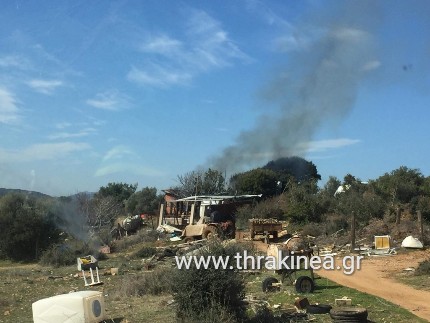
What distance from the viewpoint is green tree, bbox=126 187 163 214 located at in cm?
5906

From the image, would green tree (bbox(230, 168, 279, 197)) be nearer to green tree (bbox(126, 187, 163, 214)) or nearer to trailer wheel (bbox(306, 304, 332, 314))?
green tree (bbox(126, 187, 163, 214))

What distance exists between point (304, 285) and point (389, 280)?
442 centimetres

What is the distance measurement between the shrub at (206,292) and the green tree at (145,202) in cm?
4744

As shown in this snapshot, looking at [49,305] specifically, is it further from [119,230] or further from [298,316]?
[119,230]

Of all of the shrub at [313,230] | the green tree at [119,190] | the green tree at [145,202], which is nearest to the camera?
the shrub at [313,230]

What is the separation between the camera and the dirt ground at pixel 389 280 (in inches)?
516

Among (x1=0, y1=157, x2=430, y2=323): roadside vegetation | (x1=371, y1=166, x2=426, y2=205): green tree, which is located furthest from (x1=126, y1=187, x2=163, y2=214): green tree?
(x1=371, y1=166, x2=426, y2=205): green tree

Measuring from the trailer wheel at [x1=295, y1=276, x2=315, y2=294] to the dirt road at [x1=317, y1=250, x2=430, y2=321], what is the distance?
179 centimetres

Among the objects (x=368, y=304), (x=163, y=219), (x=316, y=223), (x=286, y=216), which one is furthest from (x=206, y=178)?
(x=368, y=304)

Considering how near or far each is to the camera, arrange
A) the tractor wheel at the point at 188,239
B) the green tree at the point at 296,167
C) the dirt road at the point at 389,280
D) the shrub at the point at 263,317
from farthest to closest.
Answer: the green tree at the point at 296,167 → the tractor wheel at the point at 188,239 → the dirt road at the point at 389,280 → the shrub at the point at 263,317

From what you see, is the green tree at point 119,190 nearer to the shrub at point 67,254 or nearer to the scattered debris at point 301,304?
the shrub at point 67,254

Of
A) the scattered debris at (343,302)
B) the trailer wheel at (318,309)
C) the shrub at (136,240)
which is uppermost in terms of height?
the shrub at (136,240)

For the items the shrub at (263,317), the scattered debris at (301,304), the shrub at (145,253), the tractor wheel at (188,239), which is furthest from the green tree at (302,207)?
the shrub at (263,317)

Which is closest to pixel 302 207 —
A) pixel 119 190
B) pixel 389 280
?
pixel 389 280
